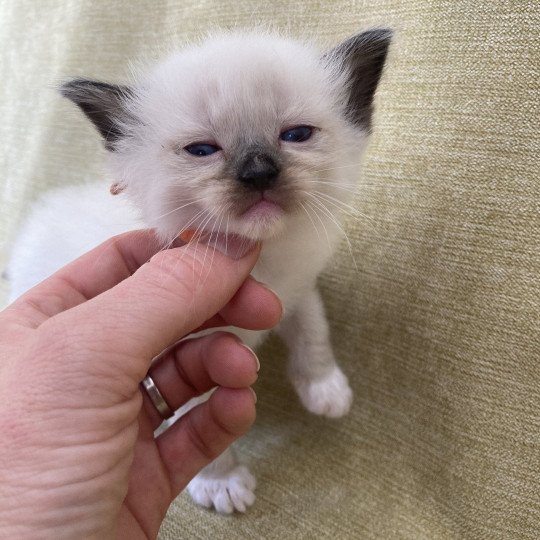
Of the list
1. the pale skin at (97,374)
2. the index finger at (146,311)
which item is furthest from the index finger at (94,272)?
the index finger at (146,311)

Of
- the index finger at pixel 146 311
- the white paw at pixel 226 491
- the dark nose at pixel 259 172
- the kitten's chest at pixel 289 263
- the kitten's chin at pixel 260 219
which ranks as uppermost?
the dark nose at pixel 259 172

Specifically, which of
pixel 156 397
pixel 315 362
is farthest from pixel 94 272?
pixel 315 362

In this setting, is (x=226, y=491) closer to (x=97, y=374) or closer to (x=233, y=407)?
(x=233, y=407)

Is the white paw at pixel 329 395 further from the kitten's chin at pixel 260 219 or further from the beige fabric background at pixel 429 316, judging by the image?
the kitten's chin at pixel 260 219

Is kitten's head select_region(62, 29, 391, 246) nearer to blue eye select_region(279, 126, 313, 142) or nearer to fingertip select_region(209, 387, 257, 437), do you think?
blue eye select_region(279, 126, 313, 142)

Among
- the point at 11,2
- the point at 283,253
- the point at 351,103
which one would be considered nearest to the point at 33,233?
the point at 283,253

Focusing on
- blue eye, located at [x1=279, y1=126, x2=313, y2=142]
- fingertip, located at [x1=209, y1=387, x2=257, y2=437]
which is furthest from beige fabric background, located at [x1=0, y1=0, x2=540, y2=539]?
blue eye, located at [x1=279, y1=126, x2=313, y2=142]
